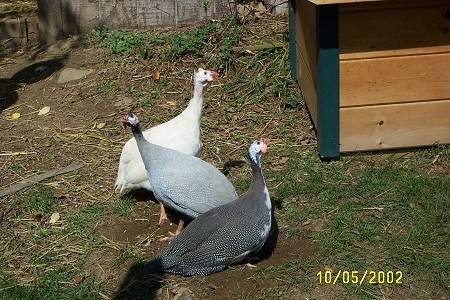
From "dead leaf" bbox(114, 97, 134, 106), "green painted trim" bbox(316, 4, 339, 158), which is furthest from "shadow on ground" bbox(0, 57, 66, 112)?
"green painted trim" bbox(316, 4, 339, 158)

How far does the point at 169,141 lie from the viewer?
170 inches

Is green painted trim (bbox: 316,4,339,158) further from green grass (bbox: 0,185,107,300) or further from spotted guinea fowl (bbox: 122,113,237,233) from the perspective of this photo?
green grass (bbox: 0,185,107,300)

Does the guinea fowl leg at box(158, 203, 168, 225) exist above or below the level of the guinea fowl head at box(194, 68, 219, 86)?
below

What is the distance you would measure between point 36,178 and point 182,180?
4.63ft

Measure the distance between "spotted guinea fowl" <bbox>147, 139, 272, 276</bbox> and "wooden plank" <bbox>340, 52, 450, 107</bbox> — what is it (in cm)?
112

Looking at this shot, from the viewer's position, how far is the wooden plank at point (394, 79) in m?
4.34

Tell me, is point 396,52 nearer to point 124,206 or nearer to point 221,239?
point 221,239

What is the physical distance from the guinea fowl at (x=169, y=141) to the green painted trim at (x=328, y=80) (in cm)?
72

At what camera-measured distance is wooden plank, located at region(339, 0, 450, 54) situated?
4.23m

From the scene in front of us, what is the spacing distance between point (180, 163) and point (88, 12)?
10.4 ft

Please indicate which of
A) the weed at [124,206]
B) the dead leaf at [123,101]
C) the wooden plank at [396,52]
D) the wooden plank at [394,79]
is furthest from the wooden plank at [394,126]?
the dead leaf at [123,101]

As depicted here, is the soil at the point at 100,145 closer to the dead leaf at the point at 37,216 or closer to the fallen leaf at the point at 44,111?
the fallen leaf at the point at 44,111

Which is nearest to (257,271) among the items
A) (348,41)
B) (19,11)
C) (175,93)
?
(348,41)

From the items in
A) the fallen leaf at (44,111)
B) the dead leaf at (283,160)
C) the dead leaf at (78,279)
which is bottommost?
the dead leaf at (78,279)
